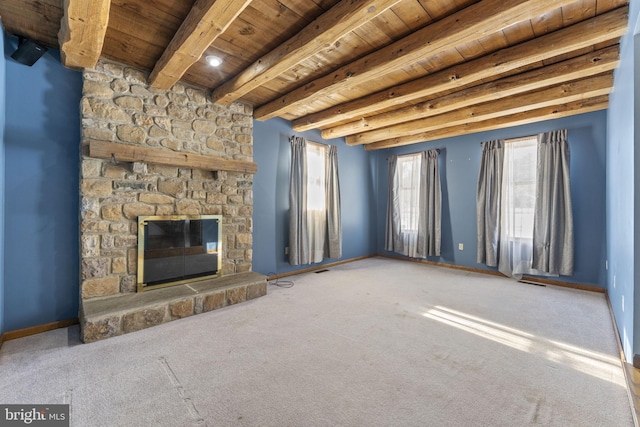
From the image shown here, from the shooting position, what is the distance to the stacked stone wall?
8.30 ft

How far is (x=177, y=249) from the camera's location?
3029 mm

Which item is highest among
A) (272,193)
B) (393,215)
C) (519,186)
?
(519,186)

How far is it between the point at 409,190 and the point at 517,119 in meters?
2.04

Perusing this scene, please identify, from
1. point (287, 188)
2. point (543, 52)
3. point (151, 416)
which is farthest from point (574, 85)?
point (151, 416)

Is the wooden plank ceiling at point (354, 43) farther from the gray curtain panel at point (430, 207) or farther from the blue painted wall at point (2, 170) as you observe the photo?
the gray curtain panel at point (430, 207)

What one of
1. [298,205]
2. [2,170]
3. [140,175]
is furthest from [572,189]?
[2,170]

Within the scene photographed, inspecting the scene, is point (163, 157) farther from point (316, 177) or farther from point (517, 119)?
point (517, 119)

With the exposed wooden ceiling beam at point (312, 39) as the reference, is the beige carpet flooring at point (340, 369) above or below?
below

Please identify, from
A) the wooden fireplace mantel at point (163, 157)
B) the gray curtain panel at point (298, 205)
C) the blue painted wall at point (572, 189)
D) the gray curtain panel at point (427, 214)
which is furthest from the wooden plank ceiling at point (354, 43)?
the gray curtain panel at point (427, 214)

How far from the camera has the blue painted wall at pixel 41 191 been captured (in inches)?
90.2

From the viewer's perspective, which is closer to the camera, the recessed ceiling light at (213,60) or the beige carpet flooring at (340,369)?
the beige carpet flooring at (340,369)

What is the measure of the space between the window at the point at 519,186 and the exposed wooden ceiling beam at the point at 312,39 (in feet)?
11.7

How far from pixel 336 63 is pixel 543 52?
1683 millimetres

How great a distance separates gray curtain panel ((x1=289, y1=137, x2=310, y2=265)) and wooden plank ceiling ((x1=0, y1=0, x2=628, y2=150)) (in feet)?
3.24
